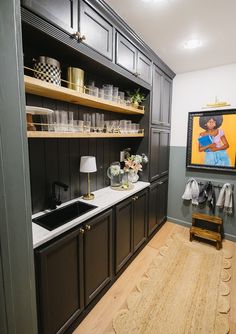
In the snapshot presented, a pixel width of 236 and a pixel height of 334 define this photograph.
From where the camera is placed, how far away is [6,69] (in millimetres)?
688

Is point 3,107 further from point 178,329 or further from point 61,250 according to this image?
point 178,329

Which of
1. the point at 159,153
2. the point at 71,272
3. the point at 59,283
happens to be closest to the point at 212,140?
the point at 159,153

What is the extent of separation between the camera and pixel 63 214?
166cm

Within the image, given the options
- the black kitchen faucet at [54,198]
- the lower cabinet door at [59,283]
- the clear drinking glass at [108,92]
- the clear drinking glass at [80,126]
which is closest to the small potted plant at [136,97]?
the clear drinking glass at [108,92]

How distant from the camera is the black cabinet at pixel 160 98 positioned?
2479mm

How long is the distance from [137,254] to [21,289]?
185cm

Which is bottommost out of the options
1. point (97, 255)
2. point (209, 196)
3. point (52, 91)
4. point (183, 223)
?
point (183, 223)

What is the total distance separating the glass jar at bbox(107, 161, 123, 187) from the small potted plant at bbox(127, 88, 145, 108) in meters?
0.78

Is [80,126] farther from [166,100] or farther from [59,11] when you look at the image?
[166,100]

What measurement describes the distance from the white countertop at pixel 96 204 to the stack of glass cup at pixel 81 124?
27.0 inches

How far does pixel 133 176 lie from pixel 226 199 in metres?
1.43

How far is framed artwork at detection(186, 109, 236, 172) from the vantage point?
2.62 metres

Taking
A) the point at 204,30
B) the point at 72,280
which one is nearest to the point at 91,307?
the point at 72,280

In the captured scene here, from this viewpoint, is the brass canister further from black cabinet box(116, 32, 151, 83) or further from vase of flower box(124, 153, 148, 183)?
vase of flower box(124, 153, 148, 183)
